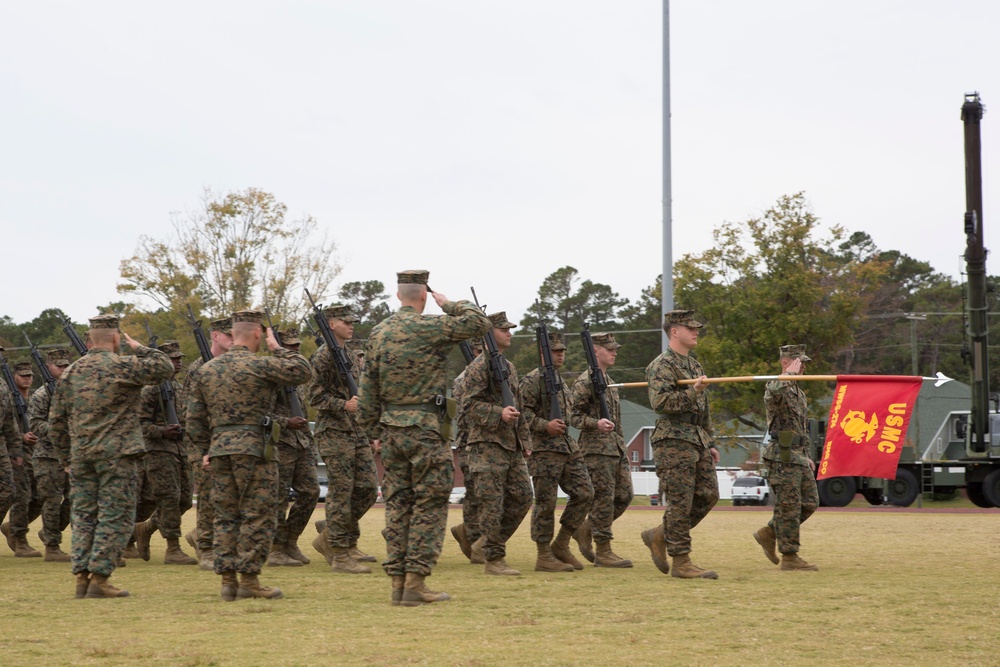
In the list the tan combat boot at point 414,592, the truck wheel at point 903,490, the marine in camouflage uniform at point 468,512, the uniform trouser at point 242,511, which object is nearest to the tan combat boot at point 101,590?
the uniform trouser at point 242,511

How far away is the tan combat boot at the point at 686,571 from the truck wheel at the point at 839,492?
778 inches

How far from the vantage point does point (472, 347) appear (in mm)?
12812

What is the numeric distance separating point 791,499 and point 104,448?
223 inches

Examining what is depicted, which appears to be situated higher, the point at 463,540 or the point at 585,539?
the point at 585,539

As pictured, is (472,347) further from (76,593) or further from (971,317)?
(971,317)

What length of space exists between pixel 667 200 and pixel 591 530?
56.1 ft

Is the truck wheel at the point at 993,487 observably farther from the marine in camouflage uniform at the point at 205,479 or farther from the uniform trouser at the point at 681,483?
the marine in camouflage uniform at the point at 205,479

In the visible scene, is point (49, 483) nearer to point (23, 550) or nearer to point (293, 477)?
point (23, 550)

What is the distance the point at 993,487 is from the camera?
27.0 meters

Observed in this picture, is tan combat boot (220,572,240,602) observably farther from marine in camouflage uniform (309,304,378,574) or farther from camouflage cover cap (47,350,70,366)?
camouflage cover cap (47,350,70,366)

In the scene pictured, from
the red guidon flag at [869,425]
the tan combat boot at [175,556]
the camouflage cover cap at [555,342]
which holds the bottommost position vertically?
the tan combat boot at [175,556]

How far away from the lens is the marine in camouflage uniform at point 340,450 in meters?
11.0

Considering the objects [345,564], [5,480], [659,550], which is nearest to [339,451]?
[345,564]

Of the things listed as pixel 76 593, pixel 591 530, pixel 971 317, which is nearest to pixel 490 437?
pixel 591 530
